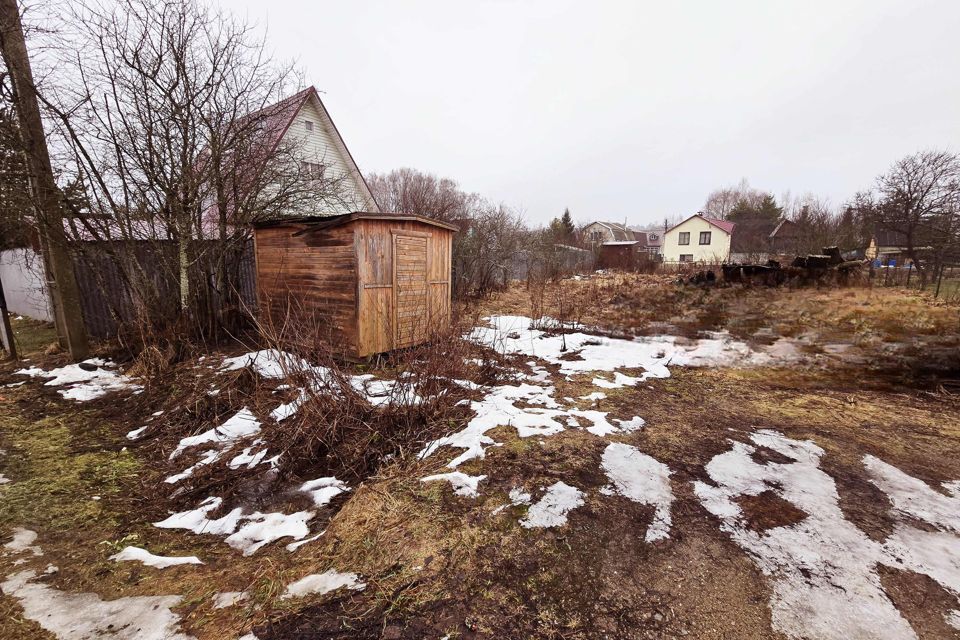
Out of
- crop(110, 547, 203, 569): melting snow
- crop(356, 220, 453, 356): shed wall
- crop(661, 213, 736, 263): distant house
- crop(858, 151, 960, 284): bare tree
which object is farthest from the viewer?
crop(661, 213, 736, 263): distant house

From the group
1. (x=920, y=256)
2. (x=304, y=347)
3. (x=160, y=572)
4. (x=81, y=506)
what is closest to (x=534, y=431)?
(x=304, y=347)

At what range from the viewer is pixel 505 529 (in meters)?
2.38

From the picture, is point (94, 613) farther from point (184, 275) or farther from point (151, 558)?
point (184, 275)

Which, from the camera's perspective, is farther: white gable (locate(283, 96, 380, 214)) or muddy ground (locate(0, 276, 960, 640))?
white gable (locate(283, 96, 380, 214))

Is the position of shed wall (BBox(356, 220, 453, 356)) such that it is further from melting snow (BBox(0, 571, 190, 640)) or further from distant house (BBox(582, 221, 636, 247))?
distant house (BBox(582, 221, 636, 247))

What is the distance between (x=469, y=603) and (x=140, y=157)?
737 centimetres

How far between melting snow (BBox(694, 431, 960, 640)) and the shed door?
4.19 m

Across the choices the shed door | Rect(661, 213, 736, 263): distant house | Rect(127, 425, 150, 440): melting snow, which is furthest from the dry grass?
Rect(661, 213, 736, 263): distant house

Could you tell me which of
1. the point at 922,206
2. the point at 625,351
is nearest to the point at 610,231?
the point at 922,206

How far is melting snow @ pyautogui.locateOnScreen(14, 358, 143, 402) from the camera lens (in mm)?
4914

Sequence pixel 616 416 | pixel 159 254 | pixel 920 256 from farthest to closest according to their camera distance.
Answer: pixel 920 256, pixel 159 254, pixel 616 416

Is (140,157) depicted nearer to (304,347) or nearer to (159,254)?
(159,254)

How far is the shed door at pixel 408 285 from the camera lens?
587 centimetres

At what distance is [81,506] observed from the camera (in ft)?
9.25
